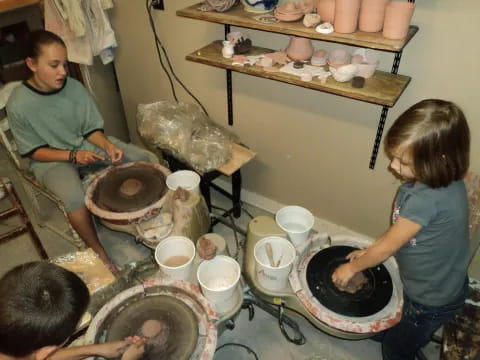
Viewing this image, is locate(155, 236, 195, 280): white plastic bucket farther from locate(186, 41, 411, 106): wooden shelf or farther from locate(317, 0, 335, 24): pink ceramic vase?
locate(317, 0, 335, 24): pink ceramic vase

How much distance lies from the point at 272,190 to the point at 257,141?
1.17 feet

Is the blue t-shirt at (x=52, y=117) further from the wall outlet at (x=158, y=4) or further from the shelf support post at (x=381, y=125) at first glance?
the shelf support post at (x=381, y=125)

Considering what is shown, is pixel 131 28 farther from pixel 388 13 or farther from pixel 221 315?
pixel 221 315

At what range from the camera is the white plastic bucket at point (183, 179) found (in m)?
1.90

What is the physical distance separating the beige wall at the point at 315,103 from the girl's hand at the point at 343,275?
68 cm

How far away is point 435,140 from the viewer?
105 cm

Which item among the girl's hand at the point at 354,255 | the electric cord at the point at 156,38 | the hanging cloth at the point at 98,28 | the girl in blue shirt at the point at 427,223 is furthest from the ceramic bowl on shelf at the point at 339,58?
the hanging cloth at the point at 98,28

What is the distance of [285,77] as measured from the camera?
1.62 meters

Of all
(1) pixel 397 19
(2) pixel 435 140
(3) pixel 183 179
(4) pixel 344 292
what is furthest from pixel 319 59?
(4) pixel 344 292

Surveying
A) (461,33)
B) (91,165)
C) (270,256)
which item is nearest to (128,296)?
(270,256)

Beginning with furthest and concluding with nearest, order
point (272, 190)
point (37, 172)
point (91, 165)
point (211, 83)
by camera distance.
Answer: point (272, 190) → point (211, 83) → point (91, 165) → point (37, 172)

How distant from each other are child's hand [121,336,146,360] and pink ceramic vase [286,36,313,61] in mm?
1348

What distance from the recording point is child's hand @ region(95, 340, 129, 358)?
1125 millimetres

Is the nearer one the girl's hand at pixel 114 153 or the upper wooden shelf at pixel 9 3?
the upper wooden shelf at pixel 9 3
